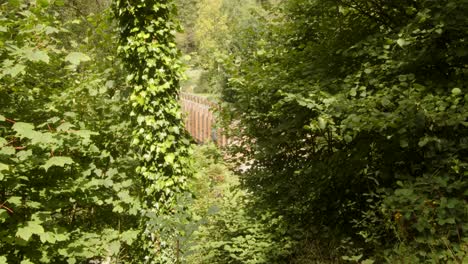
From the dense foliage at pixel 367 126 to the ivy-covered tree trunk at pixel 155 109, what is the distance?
105cm

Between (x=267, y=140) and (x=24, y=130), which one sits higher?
(x=24, y=130)

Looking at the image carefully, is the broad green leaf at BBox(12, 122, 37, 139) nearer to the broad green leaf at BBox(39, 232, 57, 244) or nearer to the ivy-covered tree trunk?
the broad green leaf at BBox(39, 232, 57, 244)

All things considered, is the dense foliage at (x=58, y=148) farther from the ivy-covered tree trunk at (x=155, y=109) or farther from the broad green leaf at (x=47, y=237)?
the ivy-covered tree trunk at (x=155, y=109)

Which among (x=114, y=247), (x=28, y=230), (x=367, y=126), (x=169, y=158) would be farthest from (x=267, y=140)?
(x=28, y=230)

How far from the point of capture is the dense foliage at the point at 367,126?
121 inches

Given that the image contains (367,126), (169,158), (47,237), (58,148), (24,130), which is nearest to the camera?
(24,130)

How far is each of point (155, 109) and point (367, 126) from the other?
10.4 feet

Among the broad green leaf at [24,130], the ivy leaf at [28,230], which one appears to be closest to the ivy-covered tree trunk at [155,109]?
the ivy leaf at [28,230]

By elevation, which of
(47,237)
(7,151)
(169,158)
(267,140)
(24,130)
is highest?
(24,130)

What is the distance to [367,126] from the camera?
3127mm

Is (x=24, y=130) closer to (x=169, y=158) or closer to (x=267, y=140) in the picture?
(x=169, y=158)

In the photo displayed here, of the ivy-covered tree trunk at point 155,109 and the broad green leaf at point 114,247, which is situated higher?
the ivy-covered tree trunk at point 155,109

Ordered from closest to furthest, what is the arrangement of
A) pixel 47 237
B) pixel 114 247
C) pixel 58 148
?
pixel 47 237 → pixel 58 148 → pixel 114 247

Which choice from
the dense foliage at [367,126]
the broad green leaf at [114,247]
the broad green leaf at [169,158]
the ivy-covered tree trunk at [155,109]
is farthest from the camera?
the broad green leaf at [169,158]
